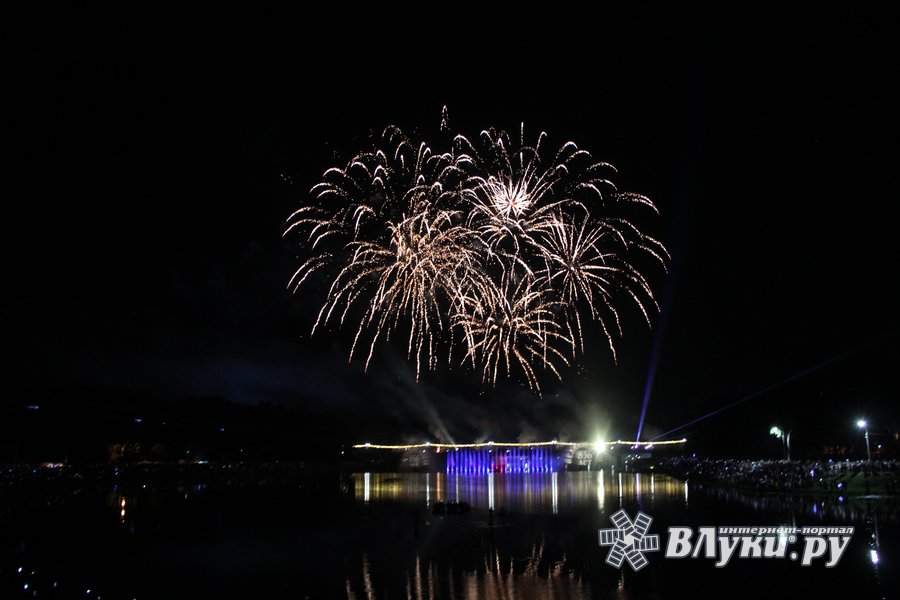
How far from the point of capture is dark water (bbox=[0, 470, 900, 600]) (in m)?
17.0

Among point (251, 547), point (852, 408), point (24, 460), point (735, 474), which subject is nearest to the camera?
point (251, 547)

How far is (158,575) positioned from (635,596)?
1199 cm

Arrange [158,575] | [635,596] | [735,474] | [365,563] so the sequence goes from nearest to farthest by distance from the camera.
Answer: [635,596]
[158,575]
[365,563]
[735,474]

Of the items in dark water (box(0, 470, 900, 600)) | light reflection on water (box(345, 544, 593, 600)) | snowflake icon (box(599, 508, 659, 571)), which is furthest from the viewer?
snowflake icon (box(599, 508, 659, 571))

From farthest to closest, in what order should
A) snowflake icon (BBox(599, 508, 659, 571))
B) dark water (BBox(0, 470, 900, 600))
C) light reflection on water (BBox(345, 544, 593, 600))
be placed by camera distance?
snowflake icon (BBox(599, 508, 659, 571)), dark water (BBox(0, 470, 900, 600)), light reflection on water (BBox(345, 544, 593, 600))

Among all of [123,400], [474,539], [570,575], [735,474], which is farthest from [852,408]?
[123,400]

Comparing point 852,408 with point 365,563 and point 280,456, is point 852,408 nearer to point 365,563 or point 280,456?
point 365,563

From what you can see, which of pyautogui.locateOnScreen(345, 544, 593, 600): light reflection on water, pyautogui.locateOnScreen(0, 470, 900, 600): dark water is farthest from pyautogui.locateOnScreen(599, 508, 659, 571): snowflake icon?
pyautogui.locateOnScreen(345, 544, 593, 600): light reflection on water

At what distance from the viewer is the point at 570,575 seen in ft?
60.7

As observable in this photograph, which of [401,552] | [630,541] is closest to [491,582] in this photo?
[401,552]

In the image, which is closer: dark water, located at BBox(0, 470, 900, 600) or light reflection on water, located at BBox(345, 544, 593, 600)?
light reflection on water, located at BBox(345, 544, 593, 600)

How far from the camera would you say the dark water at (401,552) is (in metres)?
17.0

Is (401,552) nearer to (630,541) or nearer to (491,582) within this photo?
(491,582)

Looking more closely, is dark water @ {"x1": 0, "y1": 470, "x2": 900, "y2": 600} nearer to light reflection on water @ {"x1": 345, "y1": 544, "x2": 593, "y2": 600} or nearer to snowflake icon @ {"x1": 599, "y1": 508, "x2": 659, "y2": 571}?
light reflection on water @ {"x1": 345, "y1": 544, "x2": 593, "y2": 600}
